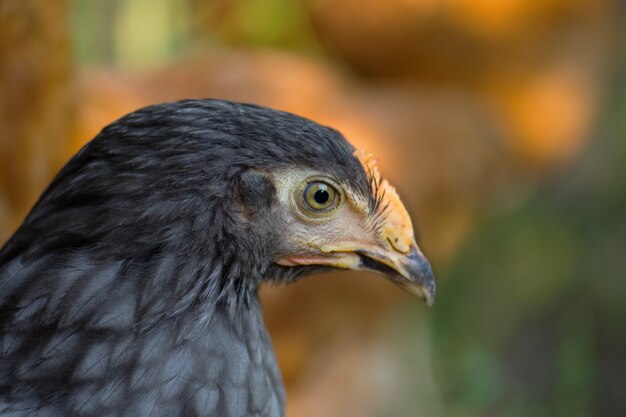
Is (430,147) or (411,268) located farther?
(430,147)

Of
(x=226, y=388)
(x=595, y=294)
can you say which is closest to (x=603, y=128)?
(x=595, y=294)

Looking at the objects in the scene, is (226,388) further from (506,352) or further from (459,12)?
(506,352)

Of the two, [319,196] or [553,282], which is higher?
[553,282]

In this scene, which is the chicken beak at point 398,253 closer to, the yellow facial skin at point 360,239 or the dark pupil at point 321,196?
the yellow facial skin at point 360,239

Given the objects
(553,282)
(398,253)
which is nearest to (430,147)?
(398,253)

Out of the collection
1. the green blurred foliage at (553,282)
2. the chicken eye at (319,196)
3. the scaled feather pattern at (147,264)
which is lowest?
the scaled feather pattern at (147,264)

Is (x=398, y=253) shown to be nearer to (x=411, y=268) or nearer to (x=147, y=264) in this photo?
(x=411, y=268)

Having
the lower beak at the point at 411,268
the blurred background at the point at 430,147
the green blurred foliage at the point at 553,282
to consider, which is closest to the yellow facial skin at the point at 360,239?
the lower beak at the point at 411,268
